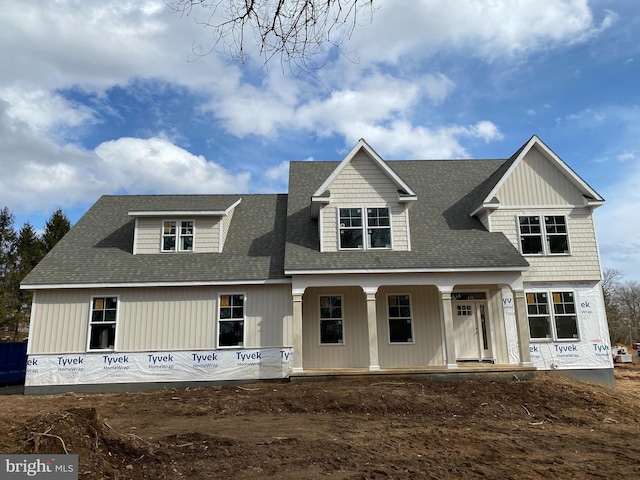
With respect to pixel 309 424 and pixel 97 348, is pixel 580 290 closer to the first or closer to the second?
pixel 309 424

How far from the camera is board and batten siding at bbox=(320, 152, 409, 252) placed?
15797 millimetres

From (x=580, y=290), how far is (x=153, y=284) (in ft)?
49.1

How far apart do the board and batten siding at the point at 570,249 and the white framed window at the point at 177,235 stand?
1150 cm

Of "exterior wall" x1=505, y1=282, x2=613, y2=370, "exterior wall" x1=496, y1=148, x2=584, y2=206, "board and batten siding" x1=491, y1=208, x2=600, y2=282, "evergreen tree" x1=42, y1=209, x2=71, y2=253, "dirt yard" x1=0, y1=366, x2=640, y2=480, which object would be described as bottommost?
"dirt yard" x1=0, y1=366, x2=640, y2=480

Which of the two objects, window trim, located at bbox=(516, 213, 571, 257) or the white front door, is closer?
the white front door

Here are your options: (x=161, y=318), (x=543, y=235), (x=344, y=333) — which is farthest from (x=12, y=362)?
(x=543, y=235)

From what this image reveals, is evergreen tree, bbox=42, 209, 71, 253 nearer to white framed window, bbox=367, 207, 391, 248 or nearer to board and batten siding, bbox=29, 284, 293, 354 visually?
board and batten siding, bbox=29, 284, 293, 354

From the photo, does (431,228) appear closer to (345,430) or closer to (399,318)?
(399,318)

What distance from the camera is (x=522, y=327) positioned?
577 inches

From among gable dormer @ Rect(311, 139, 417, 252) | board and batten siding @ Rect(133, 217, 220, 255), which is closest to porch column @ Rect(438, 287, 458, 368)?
gable dormer @ Rect(311, 139, 417, 252)

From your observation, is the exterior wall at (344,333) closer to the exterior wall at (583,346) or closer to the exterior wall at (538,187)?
the exterior wall at (583,346)

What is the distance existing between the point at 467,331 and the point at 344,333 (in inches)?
178

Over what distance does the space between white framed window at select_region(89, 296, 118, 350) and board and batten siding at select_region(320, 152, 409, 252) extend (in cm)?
758

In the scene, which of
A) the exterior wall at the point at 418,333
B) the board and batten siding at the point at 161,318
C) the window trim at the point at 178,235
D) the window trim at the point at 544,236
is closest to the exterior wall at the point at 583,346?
the window trim at the point at 544,236
